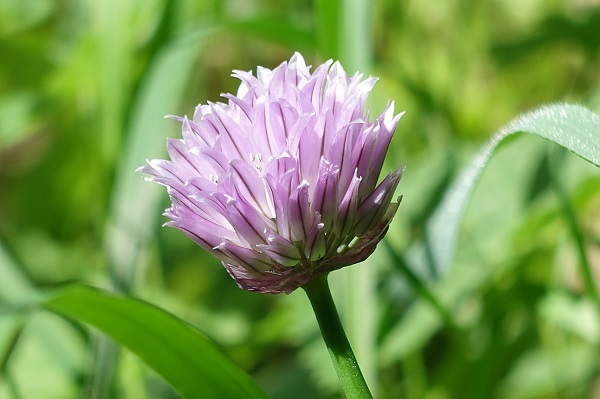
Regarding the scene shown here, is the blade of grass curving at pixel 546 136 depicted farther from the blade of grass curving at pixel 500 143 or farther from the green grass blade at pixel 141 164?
the green grass blade at pixel 141 164

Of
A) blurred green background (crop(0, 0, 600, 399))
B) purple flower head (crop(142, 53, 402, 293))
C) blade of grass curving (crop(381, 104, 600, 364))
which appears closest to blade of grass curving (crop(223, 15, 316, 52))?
blurred green background (crop(0, 0, 600, 399))

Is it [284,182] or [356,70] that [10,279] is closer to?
[356,70]

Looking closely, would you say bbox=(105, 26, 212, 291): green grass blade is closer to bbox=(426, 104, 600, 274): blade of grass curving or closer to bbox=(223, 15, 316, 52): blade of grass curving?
bbox=(223, 15, 316, 52): blade of grass curving

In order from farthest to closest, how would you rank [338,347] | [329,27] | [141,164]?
[141,164] < [329,27] < [338,347]

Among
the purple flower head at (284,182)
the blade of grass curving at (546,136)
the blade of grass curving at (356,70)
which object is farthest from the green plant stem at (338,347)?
the blade of grass curving at (356,70)

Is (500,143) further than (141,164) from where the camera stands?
No

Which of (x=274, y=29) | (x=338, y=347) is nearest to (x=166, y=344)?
(x=338, y=347)
